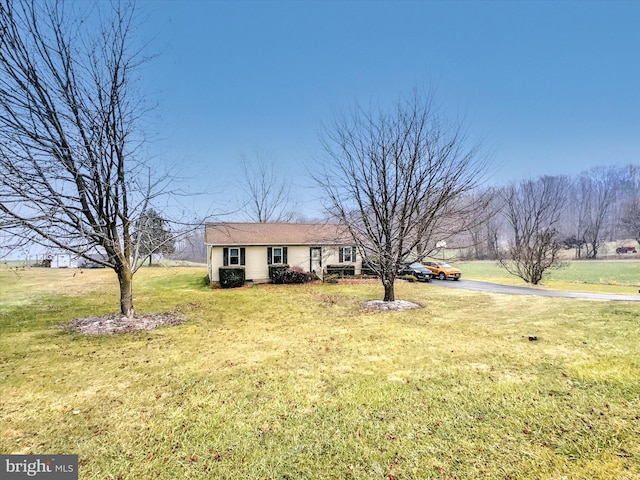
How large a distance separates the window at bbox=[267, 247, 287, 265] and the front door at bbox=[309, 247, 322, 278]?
6.71ft

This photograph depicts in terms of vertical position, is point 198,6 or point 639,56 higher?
point 639,56

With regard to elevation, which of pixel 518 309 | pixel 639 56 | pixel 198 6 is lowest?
pixel 518 309

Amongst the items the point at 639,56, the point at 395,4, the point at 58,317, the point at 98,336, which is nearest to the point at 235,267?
the point at 58,317

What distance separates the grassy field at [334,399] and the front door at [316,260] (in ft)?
43.4

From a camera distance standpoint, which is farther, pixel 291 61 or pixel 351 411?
pixel 291 61

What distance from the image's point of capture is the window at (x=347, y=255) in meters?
23.3

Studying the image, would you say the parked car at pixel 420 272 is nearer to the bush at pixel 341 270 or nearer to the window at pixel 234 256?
the bush at pixel 341 270

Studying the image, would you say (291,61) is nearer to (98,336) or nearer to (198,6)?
(198,6)

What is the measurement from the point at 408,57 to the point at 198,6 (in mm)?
9862

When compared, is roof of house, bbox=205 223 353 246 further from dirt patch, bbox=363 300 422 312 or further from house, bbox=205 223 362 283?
dirt patch, bbox=363 300 422 312

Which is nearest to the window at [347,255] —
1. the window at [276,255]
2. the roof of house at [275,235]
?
the roof of house at [275,235]

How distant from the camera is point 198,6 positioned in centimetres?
1166

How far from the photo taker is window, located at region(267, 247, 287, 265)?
21.2m

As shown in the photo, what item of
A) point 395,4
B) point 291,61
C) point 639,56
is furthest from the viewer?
point 639,56
